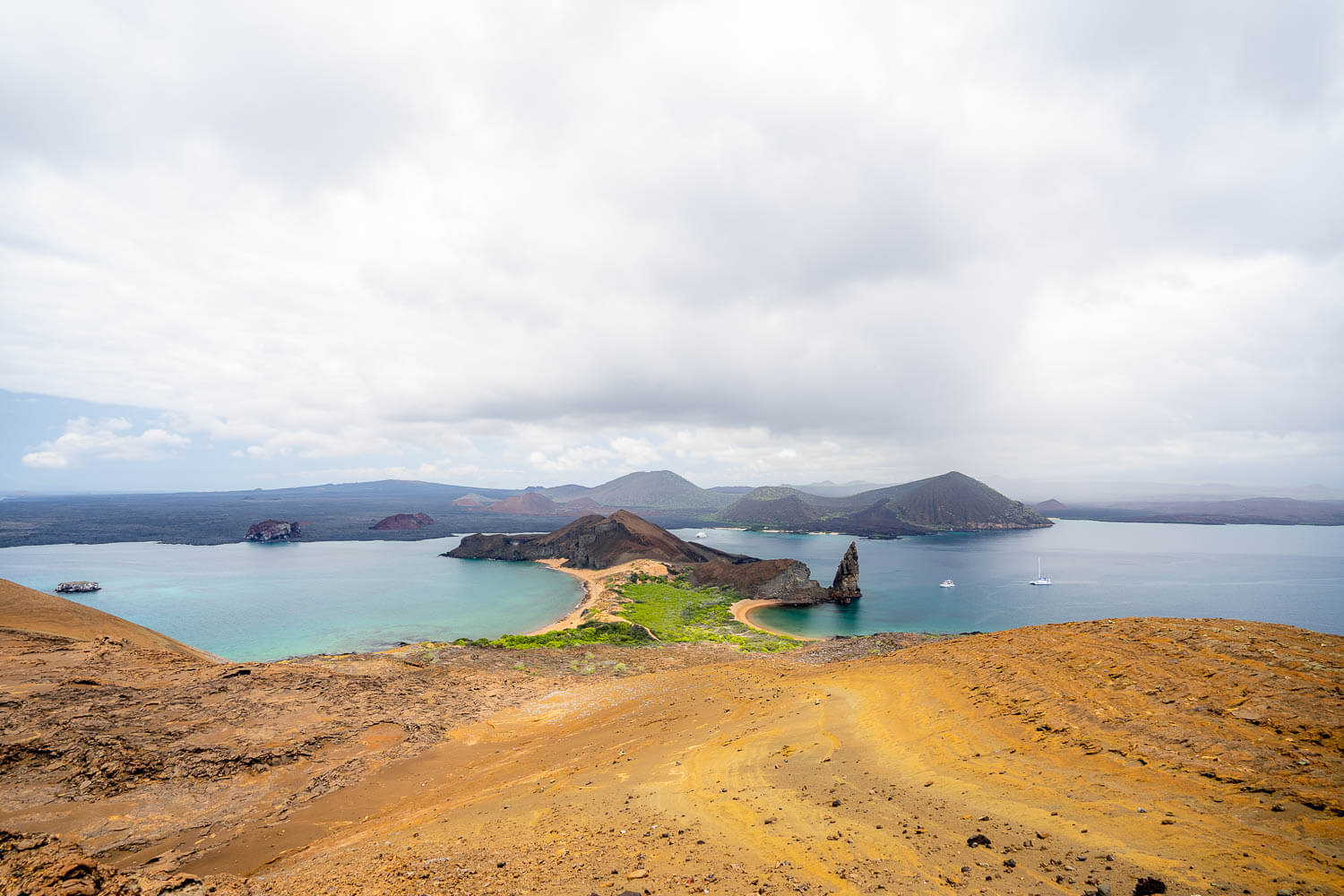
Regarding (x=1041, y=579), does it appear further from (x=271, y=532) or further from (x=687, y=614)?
(x=271, y=532)

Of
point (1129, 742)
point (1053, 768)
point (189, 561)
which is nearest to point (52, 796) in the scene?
point (1053, 768)

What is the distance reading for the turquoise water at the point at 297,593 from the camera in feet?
152

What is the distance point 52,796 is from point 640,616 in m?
42.0

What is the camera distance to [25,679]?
13.4 meters

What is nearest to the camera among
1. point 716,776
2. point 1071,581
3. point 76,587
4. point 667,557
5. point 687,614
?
point 716,776

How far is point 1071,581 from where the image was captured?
256 ft

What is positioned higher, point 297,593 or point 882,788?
point 882,788

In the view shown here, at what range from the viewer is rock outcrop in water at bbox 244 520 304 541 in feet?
430

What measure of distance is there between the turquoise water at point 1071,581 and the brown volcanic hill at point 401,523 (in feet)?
357

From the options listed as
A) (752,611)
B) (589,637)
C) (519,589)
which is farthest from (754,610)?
(519,589)

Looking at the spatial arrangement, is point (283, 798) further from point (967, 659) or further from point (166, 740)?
point (967, 659)

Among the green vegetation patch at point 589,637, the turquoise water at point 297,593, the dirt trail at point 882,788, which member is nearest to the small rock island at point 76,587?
the turquoise water at point 297,593

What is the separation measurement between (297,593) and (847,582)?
7403cm

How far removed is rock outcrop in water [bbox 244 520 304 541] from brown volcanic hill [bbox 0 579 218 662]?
133484 mm
